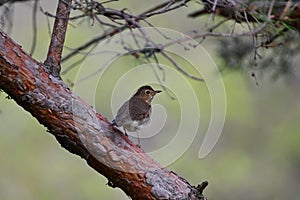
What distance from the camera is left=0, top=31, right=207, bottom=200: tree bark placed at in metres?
1.26

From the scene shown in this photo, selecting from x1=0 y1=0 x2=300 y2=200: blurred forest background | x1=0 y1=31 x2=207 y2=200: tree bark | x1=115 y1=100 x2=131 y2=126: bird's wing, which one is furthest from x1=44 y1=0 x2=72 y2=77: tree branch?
x1=0 y1=0 x2=300 y2=200: blurred forest background

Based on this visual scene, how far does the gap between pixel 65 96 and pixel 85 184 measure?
3102mm

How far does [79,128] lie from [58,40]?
192 millimetres

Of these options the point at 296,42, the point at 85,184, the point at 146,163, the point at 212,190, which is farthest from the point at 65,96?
the point at 212,190

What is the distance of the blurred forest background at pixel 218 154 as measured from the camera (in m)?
4.26

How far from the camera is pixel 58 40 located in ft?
4.48

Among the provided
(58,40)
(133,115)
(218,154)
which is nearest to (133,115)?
(133,115)

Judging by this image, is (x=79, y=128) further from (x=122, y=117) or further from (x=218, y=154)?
(x=218, y=154)

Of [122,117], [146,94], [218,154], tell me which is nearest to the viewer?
[122,117]

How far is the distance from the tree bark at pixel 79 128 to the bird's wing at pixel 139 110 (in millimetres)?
55

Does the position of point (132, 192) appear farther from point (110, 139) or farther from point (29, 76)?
point (29, 76)

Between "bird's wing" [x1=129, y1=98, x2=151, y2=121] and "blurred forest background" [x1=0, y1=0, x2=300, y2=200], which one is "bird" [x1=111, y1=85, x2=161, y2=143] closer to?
"bird's wing" [x1=129, y1=98, x2=151, y2=121]

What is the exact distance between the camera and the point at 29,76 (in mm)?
1264

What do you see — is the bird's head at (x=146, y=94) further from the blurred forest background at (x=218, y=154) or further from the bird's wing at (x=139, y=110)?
the blurred forest background at (x=218, y=154)
